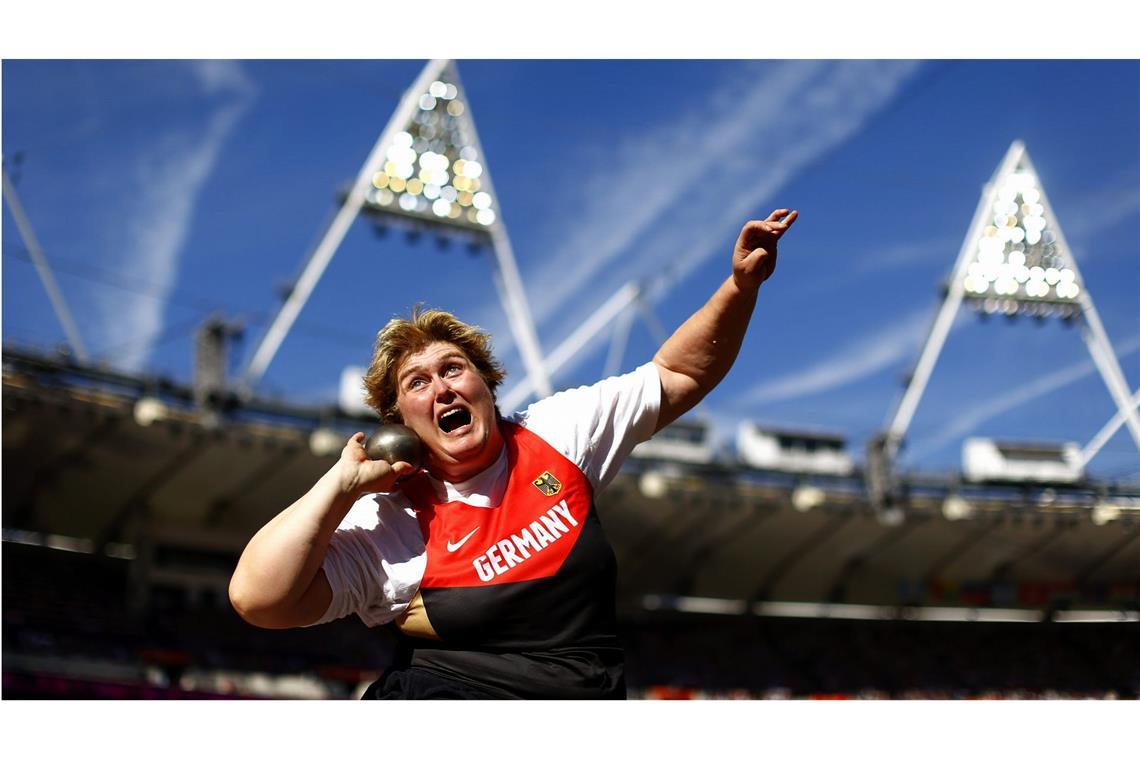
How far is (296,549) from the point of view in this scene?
2197 millimetres

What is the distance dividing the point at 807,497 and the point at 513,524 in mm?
25088

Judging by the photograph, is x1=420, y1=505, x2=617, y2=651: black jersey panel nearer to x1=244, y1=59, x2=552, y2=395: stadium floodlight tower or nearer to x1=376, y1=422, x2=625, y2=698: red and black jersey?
x1=376, y1=422, x2=625, y2=698: red and black jersey

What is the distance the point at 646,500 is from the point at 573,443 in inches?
930

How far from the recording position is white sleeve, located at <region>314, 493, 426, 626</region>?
7.84 feet

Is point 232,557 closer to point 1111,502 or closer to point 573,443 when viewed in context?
point 1111,502

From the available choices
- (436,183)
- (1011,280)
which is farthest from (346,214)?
(1011,280)

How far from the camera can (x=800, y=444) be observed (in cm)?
2894

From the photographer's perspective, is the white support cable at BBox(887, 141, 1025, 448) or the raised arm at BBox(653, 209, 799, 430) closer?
the raised arm at BBox(653, 209, 799, 430)

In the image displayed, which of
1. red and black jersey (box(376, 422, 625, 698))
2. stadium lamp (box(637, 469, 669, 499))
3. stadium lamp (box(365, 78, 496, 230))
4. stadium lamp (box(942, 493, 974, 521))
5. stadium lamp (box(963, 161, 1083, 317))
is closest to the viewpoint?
red and black jersey (box(376, 422, 625, 698))

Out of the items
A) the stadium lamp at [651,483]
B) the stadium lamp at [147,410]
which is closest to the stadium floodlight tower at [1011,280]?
the stadium lamp at [651,483]

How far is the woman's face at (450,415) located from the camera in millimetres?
2496

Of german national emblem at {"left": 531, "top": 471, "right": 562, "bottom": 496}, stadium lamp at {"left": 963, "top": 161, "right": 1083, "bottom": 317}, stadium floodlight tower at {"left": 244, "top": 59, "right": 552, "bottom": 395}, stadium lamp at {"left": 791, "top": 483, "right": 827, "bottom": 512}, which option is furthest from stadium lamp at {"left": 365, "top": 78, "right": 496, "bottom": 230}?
german national emblem at {"left": 531, "top": 471, "right": 562, "bottom": 496}

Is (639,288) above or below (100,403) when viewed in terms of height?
above

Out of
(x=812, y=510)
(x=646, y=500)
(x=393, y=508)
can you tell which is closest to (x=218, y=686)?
(x=646, y=500)
